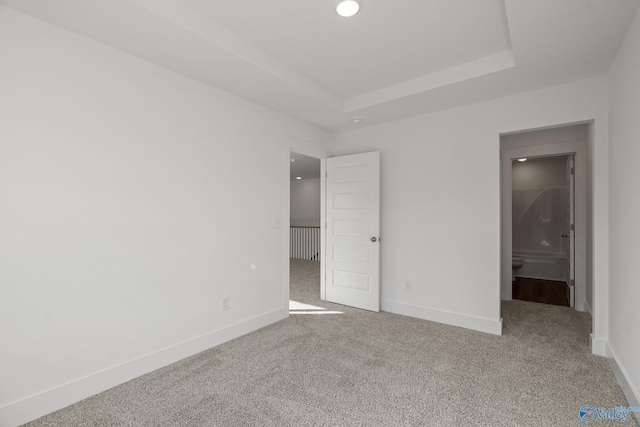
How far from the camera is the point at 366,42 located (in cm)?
235

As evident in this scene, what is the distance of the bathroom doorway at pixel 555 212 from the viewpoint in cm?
379

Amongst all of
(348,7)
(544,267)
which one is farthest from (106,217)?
(544,267)

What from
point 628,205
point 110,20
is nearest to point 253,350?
point 110,20

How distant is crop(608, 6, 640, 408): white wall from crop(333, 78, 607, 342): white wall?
26cm

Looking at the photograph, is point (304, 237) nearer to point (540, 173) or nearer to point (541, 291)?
point (541, 291)

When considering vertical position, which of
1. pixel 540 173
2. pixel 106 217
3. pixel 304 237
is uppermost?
pixel 540 173

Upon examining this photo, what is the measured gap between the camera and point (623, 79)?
2.12m

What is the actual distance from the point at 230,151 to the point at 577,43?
2.83 metres

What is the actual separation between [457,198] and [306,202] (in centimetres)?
718

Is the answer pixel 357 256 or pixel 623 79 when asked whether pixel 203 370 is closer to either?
pixel 357 256

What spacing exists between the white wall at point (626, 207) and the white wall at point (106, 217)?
2.94m

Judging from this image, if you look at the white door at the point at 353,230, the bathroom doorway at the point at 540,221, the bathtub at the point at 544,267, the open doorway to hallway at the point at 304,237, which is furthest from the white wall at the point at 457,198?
the bathtub at the point at 544,267

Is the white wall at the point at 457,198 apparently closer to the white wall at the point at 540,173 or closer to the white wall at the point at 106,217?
the white wall at the point at 106,217

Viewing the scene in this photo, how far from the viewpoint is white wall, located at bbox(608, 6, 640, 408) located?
1840 millimetres
